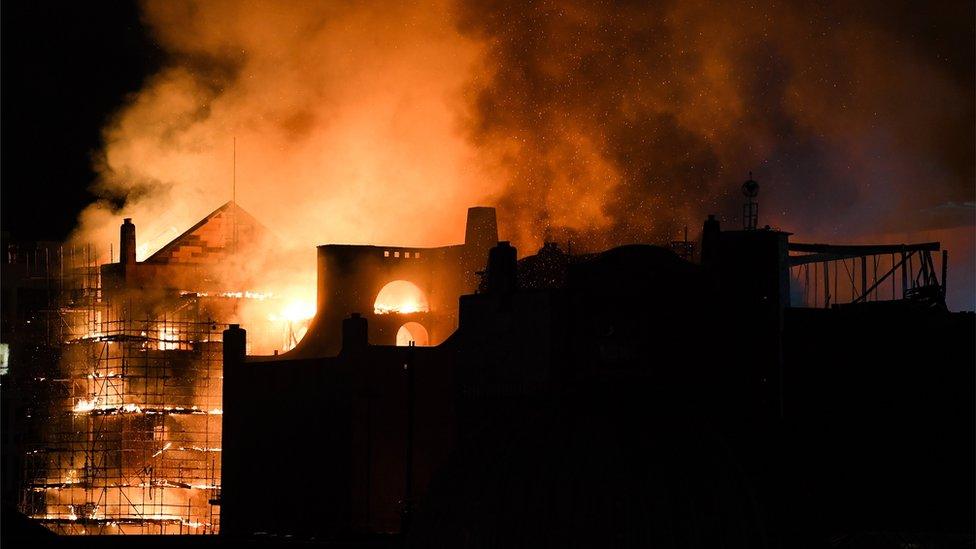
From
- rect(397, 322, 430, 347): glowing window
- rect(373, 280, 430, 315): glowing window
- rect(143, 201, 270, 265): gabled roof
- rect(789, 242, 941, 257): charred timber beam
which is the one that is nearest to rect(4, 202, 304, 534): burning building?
rect(143, 201, 270, 265): gabled roof

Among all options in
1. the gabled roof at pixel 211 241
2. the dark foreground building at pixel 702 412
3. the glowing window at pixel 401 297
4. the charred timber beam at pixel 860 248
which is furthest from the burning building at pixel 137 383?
the charred timber beam at pixel 860 248

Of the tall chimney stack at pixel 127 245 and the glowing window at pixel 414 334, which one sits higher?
the tall chimney stack at pixel 127 245

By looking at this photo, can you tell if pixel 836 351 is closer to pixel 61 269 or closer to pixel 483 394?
pixel 483 394

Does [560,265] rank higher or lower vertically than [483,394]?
Answer: higher

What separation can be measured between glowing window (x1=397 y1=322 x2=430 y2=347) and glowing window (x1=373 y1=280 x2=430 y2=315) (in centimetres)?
91

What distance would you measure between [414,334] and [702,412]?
2174 centimetres

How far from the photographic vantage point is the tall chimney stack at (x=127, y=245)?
50312mm

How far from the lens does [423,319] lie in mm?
45750

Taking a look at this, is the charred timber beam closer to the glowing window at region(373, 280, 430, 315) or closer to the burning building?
the glowing window at region(373, 280, 430, 315)

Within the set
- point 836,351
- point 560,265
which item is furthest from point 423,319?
point 836,351

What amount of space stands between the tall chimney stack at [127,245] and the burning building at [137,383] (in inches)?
1.8

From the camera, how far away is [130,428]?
46.4 m

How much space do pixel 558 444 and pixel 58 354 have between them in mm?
28631

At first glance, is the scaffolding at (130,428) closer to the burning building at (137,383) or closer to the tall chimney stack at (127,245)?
the burning building at (137,383)
